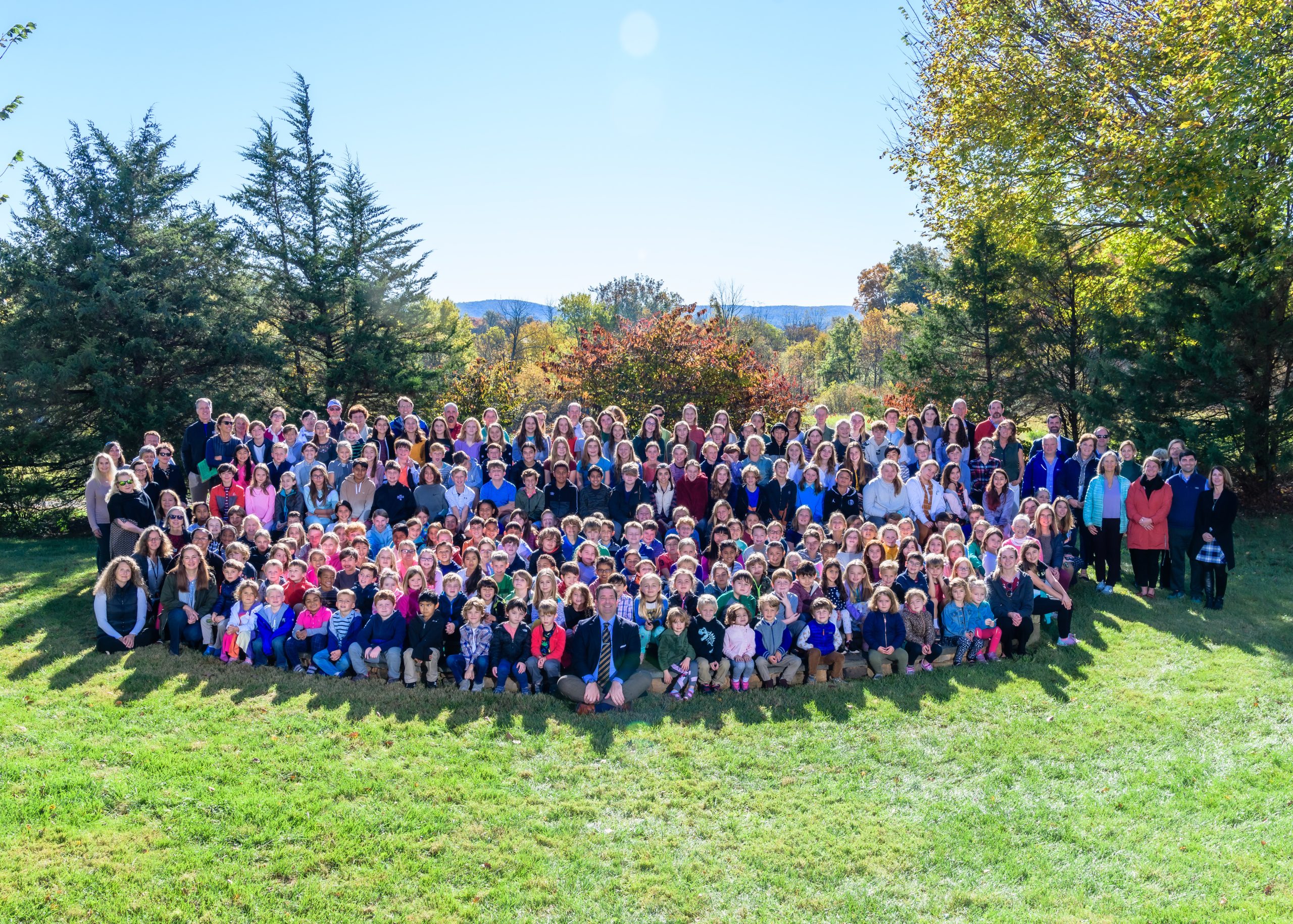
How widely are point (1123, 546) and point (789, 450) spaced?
621 cm

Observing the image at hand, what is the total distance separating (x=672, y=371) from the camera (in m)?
17.2

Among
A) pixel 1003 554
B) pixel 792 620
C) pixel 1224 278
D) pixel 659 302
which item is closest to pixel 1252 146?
pixel 1224 278

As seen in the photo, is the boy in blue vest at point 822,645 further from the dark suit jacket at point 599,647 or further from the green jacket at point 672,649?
the dark suit jacket at point 599,647

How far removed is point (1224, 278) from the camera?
13617 mm

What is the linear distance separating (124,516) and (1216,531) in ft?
42.1

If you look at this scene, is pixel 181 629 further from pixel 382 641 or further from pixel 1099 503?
pixel 1099 503

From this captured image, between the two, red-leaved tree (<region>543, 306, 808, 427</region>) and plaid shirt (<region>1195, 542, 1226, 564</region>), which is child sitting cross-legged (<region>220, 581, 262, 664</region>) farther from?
plaid shirt (<region>1195, 542, 1226, 564</region>)

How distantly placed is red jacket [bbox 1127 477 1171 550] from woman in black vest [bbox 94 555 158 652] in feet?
37.2

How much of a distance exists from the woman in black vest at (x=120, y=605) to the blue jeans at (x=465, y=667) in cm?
346

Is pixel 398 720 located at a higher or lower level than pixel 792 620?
lower

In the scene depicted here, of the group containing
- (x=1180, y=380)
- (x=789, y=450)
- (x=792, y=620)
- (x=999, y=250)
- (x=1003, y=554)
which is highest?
(x=999, y=250)

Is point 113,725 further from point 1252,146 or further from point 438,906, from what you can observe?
point 1252,146

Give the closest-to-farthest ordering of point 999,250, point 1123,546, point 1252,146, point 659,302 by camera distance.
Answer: point 1252,146
point 1123,546
point 999,250
point 659,302

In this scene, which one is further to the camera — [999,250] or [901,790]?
[999,250]
